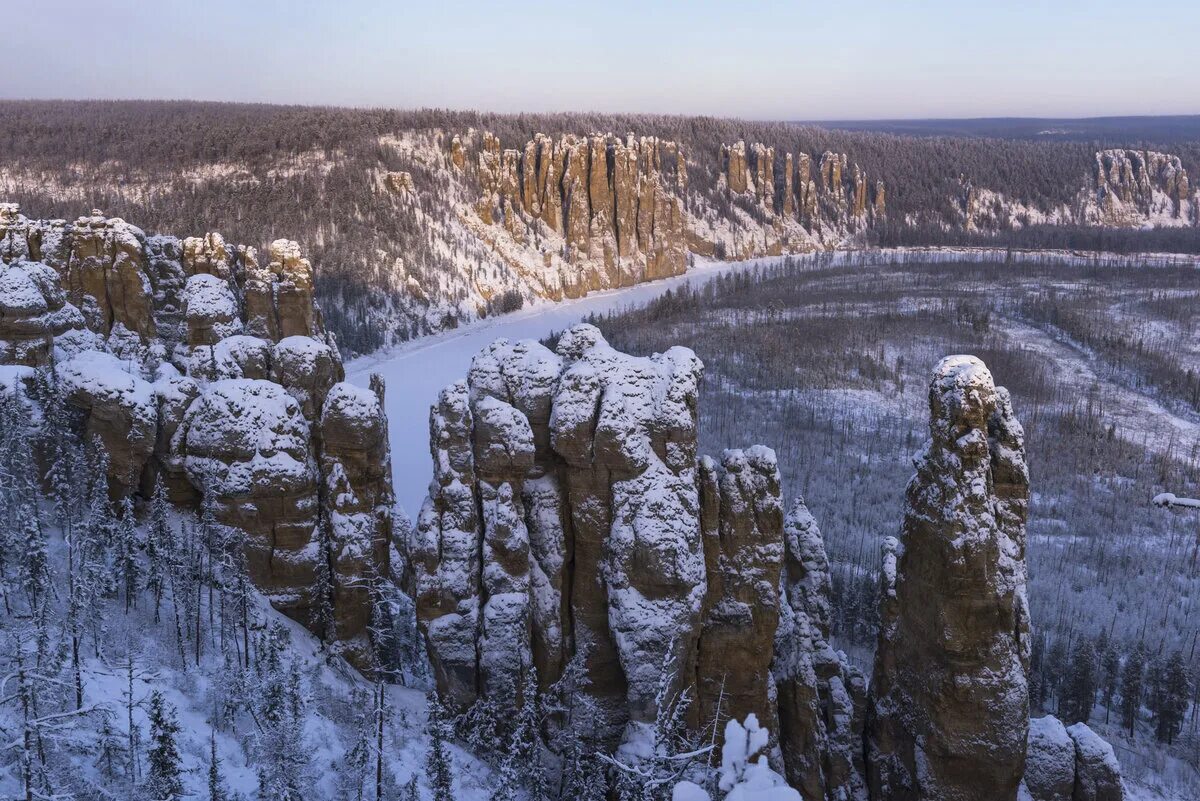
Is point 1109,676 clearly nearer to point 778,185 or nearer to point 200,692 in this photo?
point 200,692

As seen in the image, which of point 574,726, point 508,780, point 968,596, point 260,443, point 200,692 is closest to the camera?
point 508,780

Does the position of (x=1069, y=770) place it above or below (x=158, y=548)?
below

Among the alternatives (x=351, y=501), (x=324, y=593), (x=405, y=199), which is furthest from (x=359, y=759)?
(x=405, y=199)

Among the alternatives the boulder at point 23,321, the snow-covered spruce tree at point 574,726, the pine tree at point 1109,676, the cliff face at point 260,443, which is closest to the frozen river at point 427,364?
the cliff face at point 260,443

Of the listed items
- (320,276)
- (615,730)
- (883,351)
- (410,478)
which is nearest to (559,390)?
(615,730)

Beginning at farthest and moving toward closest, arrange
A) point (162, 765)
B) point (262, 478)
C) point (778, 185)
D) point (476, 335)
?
point (778, 185)
point (476, 335)
point (262, 478)
point (162, 765)

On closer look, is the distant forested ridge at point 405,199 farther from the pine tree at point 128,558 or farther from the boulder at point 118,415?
the pine tree at point 128,558

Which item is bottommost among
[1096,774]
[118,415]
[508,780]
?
[1096,774]

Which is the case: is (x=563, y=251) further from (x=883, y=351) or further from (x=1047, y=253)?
(x=1047, y=253)
